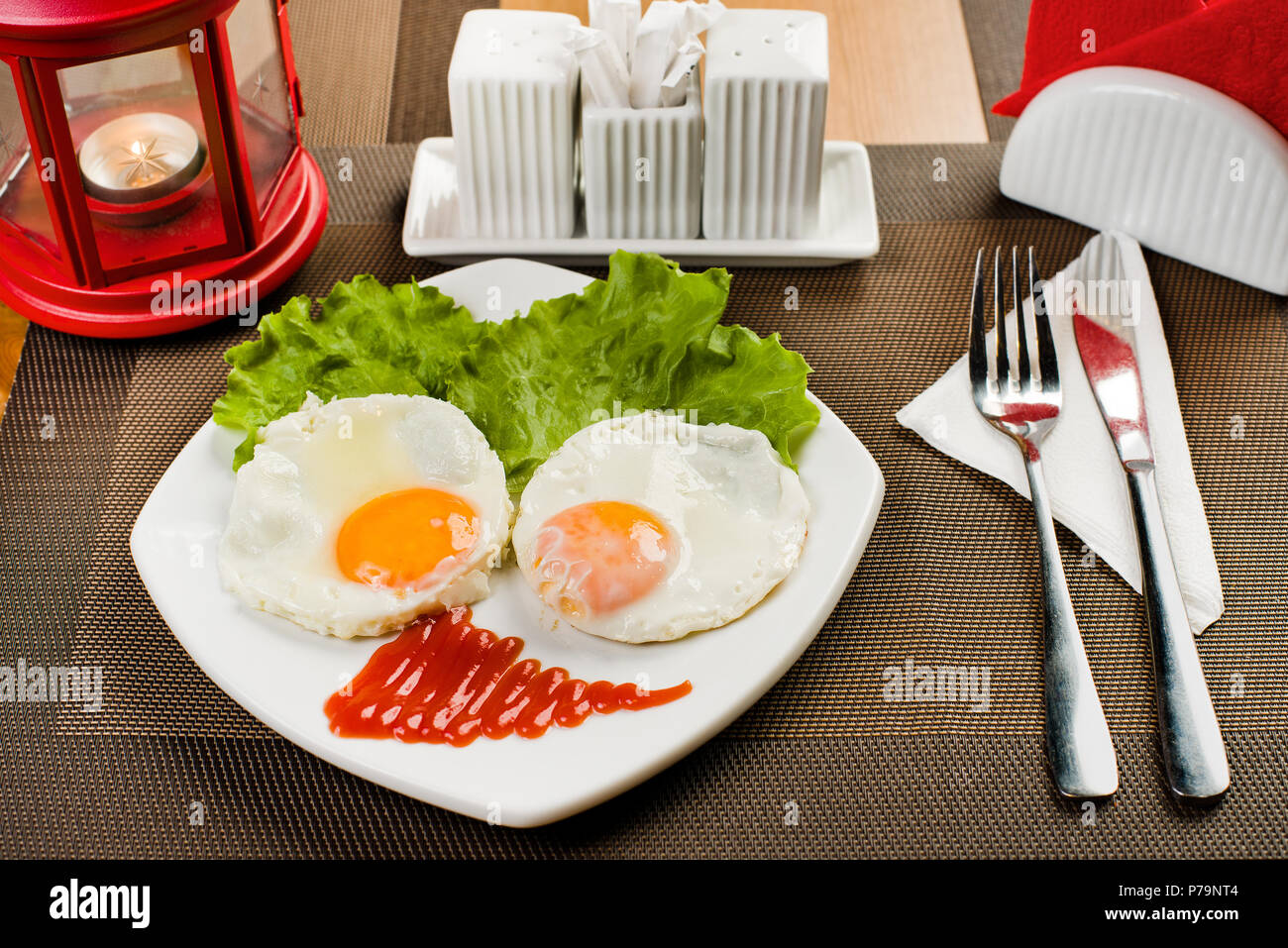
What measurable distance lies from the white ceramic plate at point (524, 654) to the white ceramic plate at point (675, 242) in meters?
0.49

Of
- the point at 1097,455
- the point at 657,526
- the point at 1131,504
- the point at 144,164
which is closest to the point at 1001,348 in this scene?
the point at 1097,455

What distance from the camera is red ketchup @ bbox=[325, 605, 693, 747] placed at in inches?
53.0

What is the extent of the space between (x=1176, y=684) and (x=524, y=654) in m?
0.81

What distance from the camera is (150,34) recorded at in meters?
1.58

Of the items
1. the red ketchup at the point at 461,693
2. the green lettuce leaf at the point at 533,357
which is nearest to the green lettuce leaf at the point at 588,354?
the green lettuce leaf at the point at 533,357

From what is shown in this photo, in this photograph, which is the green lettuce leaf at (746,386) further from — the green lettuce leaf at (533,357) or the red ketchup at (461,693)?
the red ketchup at (461,693)

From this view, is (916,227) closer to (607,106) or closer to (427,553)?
(607,106)

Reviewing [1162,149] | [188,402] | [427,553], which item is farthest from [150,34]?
[1162,149]

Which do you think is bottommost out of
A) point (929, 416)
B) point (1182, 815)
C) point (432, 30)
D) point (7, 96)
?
point (1182, 815)

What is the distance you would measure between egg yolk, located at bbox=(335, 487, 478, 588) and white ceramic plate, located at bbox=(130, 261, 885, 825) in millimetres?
78

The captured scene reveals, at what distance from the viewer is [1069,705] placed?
4.79 feet

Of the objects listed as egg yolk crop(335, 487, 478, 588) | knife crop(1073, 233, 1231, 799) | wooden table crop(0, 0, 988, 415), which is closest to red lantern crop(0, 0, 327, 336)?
egg yolk crop(335, 487, 478, 588)

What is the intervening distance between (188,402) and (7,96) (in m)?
0.49

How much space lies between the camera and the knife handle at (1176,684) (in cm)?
141
